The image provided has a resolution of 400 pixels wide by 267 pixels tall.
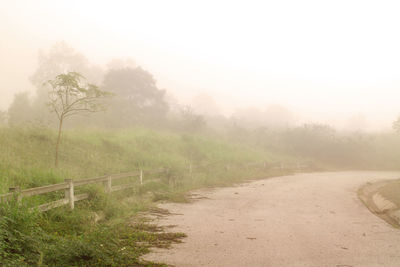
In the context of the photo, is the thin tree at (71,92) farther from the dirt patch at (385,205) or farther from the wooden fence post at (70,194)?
the dirt patch at (385,205)

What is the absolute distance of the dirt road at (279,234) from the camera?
672 centimetres

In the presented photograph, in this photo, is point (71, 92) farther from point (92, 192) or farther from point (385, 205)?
point (385, 205)

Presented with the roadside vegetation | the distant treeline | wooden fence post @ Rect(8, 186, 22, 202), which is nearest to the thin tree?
the roadside vegetation

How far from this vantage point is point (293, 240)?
8141 millimetres

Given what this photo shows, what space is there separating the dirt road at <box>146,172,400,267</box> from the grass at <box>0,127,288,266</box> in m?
0.90

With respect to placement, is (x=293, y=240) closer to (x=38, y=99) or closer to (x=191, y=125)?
(x=191, y=125)

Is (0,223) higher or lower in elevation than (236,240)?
higher

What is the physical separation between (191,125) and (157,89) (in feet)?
40.5

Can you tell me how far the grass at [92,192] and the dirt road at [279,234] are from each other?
2.94 ft

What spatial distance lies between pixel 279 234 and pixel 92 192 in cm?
599

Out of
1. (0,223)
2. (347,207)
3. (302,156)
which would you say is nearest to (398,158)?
(302,156)

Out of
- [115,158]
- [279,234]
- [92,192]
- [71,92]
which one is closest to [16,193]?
[92,192]

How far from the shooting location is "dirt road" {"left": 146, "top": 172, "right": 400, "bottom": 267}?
6719 millimetres

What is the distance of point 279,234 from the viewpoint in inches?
344
